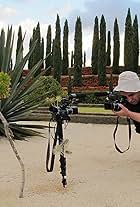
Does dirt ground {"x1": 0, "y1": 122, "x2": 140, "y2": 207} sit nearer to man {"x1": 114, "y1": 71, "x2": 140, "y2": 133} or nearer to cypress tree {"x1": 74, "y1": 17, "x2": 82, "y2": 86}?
man {"x1": 114, "y1": 71, "x2": 140, "y2": 133}

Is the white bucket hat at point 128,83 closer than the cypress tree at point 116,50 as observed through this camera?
Yes

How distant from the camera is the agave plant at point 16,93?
10625 mm

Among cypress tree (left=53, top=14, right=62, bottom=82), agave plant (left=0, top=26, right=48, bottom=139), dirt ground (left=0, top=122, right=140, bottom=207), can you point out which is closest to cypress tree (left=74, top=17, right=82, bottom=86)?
cypress tree (left=53, top=14, right=62, bottom=82)

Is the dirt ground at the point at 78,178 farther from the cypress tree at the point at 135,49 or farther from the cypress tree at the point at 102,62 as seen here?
the cypress tree at the point at 135,49

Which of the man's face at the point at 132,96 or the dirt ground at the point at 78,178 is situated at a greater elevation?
the man's face at the point at 132,96

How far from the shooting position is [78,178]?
20.3 ft

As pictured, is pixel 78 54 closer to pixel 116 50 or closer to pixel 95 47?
pixel 95 47

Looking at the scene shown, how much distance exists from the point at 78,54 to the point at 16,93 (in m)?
28.0

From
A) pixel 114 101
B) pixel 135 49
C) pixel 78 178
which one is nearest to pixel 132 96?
pixel 114 101

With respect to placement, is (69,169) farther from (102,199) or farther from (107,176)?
(102,199)

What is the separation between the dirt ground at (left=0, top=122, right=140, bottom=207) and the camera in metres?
5.04

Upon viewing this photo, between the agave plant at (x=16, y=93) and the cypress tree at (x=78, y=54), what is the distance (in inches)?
1013

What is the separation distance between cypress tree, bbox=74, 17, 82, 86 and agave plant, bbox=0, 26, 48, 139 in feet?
84.4

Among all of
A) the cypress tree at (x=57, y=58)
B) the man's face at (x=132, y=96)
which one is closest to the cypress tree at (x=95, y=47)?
the cypress tree at (x=57, y=58)
